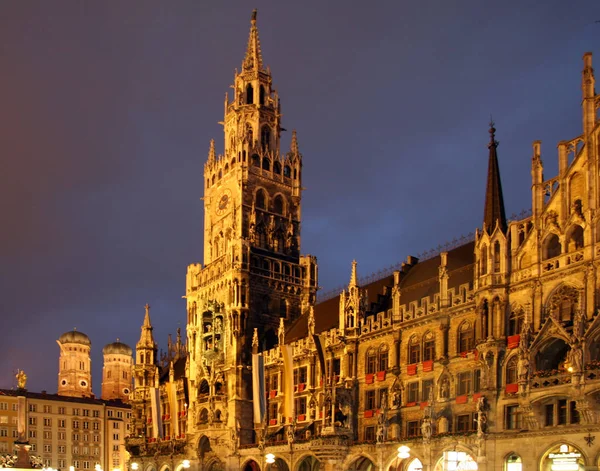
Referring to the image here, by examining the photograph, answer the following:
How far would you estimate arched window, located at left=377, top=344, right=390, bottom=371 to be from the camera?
7500 cm

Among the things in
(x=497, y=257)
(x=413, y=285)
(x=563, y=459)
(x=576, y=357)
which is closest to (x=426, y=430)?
(x=563, y=459)

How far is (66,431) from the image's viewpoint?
154625mm

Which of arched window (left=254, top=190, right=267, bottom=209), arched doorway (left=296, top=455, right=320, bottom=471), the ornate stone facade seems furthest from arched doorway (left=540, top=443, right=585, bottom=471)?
arched window (left=254, top=190, right=267, bottom=209)

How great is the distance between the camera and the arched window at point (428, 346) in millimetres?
69562

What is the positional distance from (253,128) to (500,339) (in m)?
55.4

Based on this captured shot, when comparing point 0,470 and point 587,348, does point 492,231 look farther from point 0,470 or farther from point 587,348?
point 0,470

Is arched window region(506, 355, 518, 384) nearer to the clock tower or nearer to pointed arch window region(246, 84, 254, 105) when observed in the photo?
Result: the clock tower

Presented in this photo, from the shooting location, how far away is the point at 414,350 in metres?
71.7

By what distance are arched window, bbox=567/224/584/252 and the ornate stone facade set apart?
0.10 m

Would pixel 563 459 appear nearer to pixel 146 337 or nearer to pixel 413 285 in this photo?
pixel 413 285

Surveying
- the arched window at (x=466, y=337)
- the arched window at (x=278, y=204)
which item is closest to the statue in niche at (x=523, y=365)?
the arched window at (x=466, y=337)

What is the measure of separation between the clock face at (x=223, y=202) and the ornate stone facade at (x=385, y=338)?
0.26m

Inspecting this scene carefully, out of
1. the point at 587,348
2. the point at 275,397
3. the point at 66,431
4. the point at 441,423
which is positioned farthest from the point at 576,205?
the point at 66,431

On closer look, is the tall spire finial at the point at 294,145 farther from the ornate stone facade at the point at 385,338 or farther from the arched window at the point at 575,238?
the arched window at the point at 575,238
